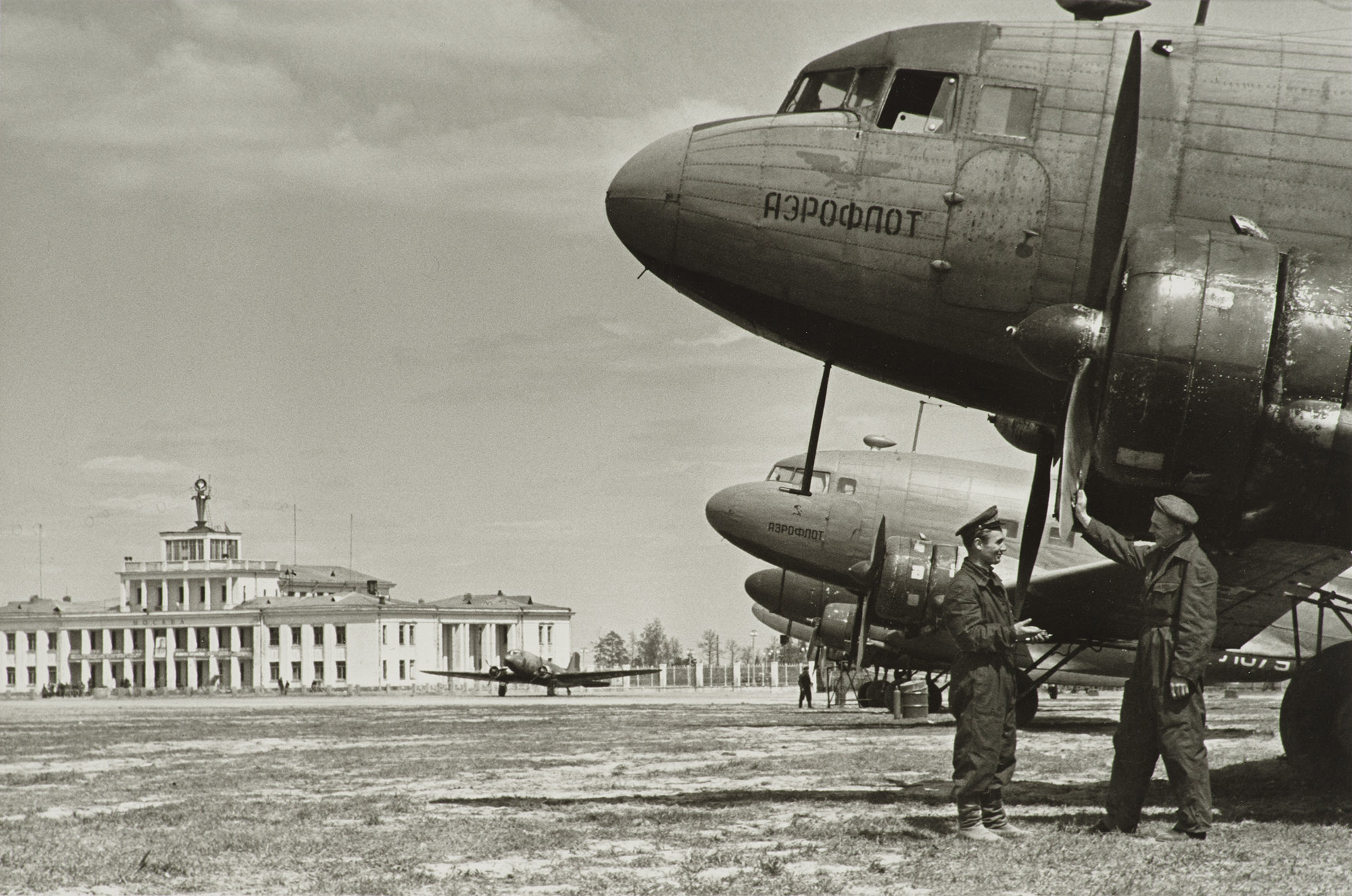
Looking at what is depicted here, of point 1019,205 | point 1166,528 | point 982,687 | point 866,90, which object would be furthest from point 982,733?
point 866,90

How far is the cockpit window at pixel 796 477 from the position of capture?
99.5ft

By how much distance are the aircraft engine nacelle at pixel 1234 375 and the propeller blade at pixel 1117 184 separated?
885 millimetres

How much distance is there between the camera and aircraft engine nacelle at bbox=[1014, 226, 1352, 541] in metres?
9.39

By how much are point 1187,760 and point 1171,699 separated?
395mm

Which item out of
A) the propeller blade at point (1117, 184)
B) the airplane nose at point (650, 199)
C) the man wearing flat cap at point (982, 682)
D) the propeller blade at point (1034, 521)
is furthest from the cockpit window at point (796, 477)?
the man wearing flat cap at point (982, 682)

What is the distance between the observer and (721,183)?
40.8ft

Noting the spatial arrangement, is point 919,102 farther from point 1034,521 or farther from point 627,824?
point 627,824

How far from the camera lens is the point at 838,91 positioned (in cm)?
1293

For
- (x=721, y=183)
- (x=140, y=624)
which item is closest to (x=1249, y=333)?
(x=721, y=183)

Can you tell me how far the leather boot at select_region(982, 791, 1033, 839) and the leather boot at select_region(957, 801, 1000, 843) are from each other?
128 millimetres

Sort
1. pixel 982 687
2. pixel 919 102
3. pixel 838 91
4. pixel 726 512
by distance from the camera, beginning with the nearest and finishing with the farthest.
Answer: pixel 982 687 → pixel 919 102 → pixel 838 91 → pixel 726 512

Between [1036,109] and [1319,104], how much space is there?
2186 mm

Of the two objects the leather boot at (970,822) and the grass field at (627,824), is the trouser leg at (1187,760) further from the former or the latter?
the leather boot at (970,822)

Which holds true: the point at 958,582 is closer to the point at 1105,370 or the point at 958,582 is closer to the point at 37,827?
the point at 1105,370
